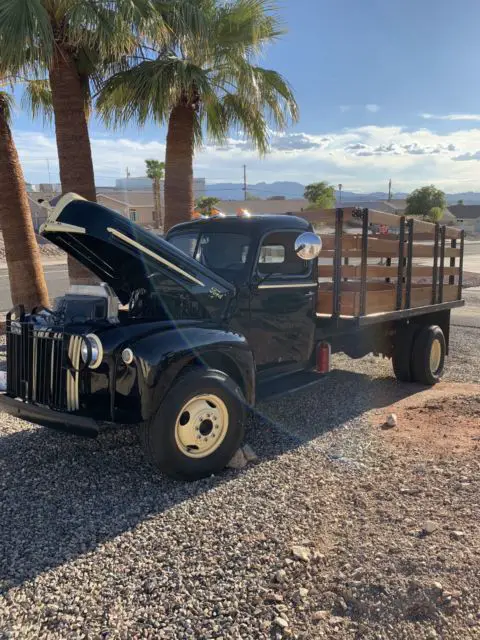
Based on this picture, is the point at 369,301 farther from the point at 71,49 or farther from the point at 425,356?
the point at 71,49

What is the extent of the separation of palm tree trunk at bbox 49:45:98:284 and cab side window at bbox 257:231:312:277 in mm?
4197

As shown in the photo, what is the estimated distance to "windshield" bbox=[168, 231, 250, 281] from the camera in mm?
5051

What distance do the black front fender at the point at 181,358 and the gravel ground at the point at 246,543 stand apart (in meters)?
0.68

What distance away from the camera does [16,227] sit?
9.01 metres

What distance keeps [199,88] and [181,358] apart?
6.89m

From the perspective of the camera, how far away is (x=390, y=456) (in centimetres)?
456

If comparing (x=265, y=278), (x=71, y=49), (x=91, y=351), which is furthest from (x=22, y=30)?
(x=91, y=351)

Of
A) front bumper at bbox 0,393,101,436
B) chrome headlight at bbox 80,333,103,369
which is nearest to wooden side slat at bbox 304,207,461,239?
chrome headlight at bbox 80,333,103,369

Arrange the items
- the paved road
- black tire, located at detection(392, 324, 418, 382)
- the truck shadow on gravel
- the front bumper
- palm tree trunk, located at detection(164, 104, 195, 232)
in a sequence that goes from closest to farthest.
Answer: the truck shadow on gravel < the front bumper < black tire, located at detection(392, 324, 418, 382) < palm tree trunk, located at detection(164, 104, 195, 232) < the paved road

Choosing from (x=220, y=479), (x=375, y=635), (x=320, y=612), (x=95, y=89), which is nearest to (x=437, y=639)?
(x=375, y=635)

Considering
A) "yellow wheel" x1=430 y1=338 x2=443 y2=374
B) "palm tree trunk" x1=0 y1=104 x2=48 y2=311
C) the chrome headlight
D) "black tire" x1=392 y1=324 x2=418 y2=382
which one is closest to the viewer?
the chrome headlight

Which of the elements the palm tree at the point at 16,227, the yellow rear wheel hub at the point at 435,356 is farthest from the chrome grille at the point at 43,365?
the palm tree at the point at 16,227

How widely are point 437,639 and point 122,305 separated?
139 inches

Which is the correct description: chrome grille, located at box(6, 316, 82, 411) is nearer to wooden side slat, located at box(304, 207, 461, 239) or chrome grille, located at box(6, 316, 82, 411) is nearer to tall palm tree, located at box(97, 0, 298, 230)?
wooden side slat, located at box(304, 207, 461, 239)
